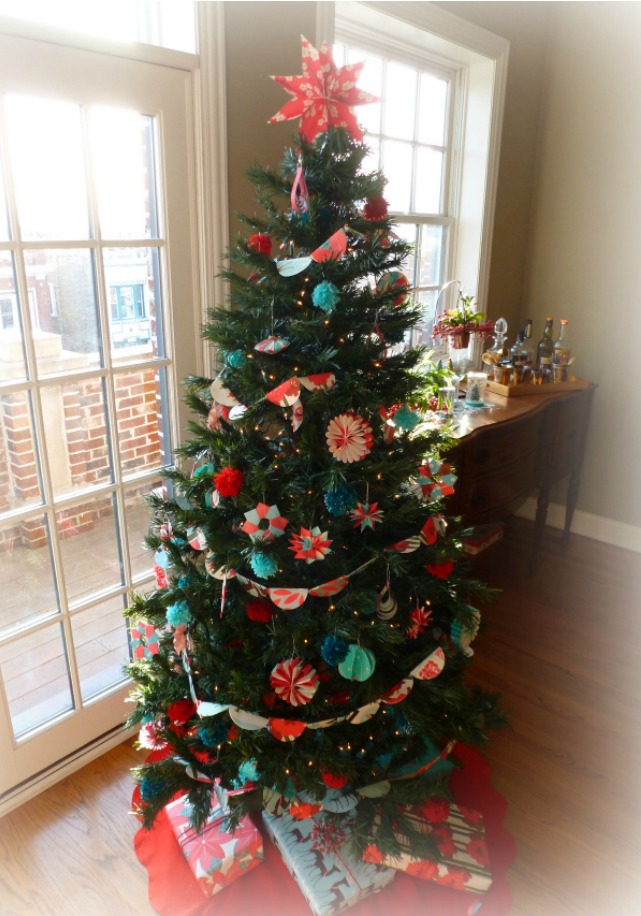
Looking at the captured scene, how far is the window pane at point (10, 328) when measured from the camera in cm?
148

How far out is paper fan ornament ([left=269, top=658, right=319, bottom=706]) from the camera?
1.36 metres

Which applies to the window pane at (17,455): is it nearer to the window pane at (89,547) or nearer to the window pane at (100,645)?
the window pane at (89,547)

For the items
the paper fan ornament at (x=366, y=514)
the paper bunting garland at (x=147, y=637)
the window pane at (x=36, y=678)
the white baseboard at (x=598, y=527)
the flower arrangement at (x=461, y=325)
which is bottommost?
the white baseboard at (x=598, y=527)

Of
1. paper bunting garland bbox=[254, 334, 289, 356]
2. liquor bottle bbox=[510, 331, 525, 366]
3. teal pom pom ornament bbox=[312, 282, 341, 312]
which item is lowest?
liquor bottle bbox=[510, 331, 525, 366]

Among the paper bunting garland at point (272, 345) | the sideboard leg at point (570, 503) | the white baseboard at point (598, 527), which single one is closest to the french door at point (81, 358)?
the paper bunting garland at point (272, 345)

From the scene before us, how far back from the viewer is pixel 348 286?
1.31m

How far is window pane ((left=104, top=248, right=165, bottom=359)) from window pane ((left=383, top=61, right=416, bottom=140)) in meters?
1.34

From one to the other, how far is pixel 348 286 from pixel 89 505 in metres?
0.97

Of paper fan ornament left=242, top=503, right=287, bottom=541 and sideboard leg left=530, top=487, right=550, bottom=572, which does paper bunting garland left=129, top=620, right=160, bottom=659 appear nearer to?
paper fan ornament left=242, top=503, right=287, bottom=541

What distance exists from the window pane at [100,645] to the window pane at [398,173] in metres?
1.89

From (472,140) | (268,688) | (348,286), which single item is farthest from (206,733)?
(472,140)

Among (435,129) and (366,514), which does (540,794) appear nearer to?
(366,514)

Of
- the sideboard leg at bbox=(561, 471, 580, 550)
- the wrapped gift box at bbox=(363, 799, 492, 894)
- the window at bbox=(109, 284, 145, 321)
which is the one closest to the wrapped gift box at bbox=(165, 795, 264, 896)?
the wrapped gift box at bbox=(363, 799, 492, 894)

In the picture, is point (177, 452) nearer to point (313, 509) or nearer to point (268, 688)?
point (313, 509)
